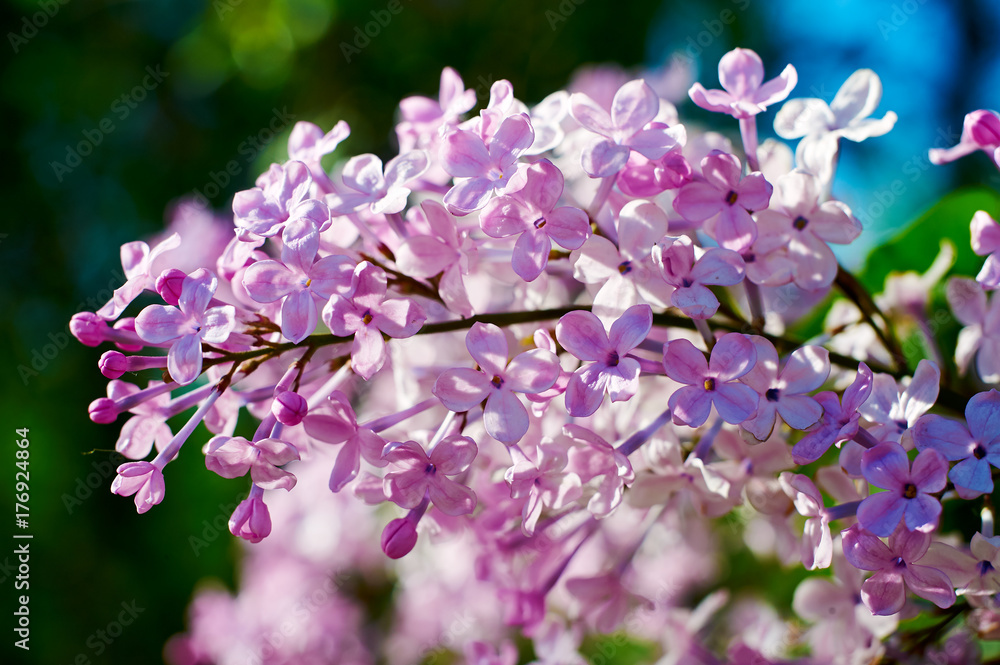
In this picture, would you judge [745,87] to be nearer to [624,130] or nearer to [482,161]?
[624,130]

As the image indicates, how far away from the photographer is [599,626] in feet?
3.78

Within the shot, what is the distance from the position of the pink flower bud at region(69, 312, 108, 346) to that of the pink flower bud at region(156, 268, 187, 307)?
9 cm

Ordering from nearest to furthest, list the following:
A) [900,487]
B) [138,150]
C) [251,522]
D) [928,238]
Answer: [900,487], [251,522], [928,238], [138,150]

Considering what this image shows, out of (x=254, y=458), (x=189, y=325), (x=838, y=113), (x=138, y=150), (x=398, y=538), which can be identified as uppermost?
(x=838, y=113)

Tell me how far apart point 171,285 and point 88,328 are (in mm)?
109

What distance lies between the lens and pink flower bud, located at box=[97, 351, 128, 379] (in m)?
0.80

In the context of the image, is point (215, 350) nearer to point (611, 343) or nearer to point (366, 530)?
point (611, 343)

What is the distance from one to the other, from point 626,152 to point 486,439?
40cm

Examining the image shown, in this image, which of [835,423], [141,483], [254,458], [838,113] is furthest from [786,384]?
[141,483]

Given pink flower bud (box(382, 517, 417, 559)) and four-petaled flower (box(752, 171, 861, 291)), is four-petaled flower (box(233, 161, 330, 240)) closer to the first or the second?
pink flower bud (box(382, 517, 417, 559))

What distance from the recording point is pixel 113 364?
2.64 ft

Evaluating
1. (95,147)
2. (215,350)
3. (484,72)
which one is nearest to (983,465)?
(215,350)

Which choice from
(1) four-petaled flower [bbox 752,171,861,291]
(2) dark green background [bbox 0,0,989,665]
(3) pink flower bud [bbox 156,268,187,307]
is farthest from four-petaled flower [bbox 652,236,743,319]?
(2) dark green background [bbox 0,0,989,665]

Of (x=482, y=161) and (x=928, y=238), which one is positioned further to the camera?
(x=928, y=238)
